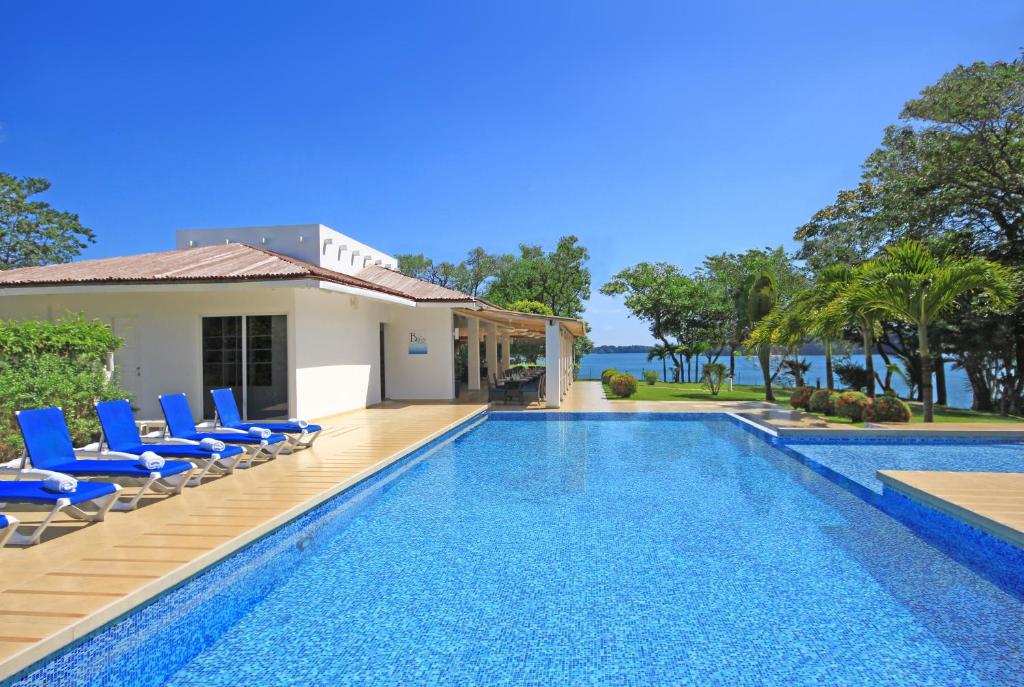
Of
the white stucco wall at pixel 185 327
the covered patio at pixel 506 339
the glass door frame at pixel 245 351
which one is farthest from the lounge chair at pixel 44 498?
the covered patio at pixel 506 339

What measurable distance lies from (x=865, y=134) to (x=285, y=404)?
21.7 m

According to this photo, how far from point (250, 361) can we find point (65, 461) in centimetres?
634

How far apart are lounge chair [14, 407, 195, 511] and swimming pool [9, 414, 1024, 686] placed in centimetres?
147

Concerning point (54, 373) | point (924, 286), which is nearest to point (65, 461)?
point (54, 373)

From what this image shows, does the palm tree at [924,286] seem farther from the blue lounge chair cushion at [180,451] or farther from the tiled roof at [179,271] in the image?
the blue lounge chair cushion at [180,451]

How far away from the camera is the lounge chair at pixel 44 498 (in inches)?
186

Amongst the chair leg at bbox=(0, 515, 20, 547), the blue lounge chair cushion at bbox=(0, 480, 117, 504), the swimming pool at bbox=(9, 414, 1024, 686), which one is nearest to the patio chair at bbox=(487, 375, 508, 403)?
the swimming pool at bbox=(9, 414, 1024, 686)

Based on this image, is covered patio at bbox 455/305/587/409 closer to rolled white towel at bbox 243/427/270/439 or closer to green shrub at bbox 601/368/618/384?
green shrub at bbox 601/368/618/384

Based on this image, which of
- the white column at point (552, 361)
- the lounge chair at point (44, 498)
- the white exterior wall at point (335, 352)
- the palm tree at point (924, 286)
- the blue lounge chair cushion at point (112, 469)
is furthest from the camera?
the white column at point (552, 361)

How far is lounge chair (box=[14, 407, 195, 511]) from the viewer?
5742mm

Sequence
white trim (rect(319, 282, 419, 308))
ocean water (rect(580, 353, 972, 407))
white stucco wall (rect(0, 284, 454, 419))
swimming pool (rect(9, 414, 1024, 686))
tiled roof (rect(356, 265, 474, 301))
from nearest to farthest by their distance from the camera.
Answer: swimming pool (rect(9, 414, 1024, 686))
white trim (rect(319, 282, 419, 308))
white stucco wall (rect(0, 284, 454, 419))
tiled roof (rect(356, 265, 474, 301))
ocean water (rect(580, 353, 972, 407))

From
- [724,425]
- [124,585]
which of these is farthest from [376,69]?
[124,585]

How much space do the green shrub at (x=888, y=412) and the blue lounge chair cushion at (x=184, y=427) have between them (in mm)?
11431

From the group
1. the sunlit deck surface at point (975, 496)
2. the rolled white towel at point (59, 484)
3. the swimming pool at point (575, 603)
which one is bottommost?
the swimming pool at point (575, 603)
